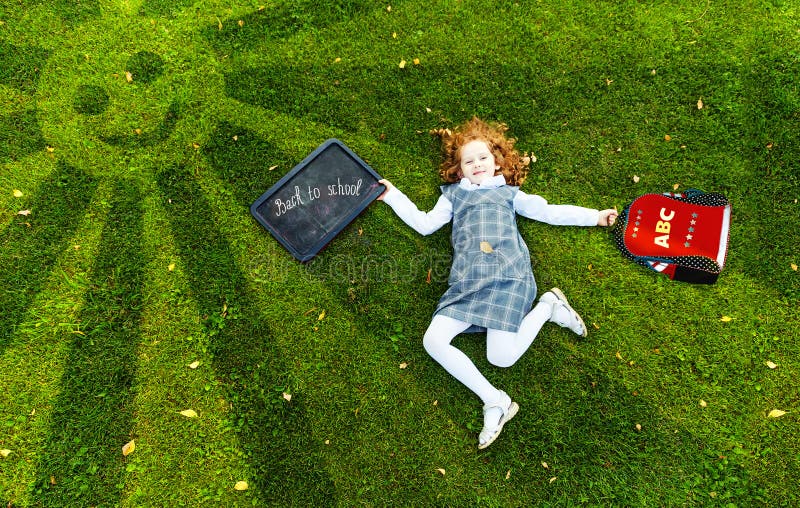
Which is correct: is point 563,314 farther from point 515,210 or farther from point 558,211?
point 515,210

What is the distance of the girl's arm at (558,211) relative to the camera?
3.95 metres

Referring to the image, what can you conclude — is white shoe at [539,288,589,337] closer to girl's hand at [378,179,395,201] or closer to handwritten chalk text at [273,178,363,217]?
girl's hand at [378,179,395,201]

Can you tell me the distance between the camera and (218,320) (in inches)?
157

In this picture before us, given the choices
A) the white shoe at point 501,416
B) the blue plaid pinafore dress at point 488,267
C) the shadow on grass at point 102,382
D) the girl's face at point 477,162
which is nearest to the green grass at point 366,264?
the shadow on grass at point 102,382

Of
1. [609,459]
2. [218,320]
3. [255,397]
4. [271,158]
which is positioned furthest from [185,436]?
[609,459]

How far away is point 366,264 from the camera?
416cm

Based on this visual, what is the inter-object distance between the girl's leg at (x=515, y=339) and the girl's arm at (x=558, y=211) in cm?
82

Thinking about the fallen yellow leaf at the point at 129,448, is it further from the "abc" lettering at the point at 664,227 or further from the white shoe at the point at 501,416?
the "abc" lettering at the point at 664,227

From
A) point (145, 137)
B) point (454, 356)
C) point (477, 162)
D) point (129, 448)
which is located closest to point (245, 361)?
point (129, 448)

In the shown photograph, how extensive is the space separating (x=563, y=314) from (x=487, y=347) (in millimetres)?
756

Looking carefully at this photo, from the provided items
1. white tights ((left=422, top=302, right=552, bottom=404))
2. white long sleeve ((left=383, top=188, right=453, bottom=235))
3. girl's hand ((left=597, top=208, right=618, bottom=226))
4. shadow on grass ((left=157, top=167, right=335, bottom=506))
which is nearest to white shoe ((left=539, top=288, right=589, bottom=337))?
white tights ((left=422, top=302, right=552, bottom=404))

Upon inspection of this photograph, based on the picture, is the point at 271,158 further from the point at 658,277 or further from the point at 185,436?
the point at 658,277

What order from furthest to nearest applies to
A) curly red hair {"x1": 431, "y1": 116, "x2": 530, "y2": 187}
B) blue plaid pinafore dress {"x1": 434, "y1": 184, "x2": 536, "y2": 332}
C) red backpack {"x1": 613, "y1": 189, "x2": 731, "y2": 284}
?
curly red hair {"x1": 431, "y1": 116, "x2": 530, "y2": 187} → red backpack {"x1": 613, "y1": 189, "x2": 731, "y2": 284} → blue plaid pinafore dress {"x1": 434, "y1": 184, "x2": 536, "y2": 332}

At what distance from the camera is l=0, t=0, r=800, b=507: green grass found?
3.69 metres
